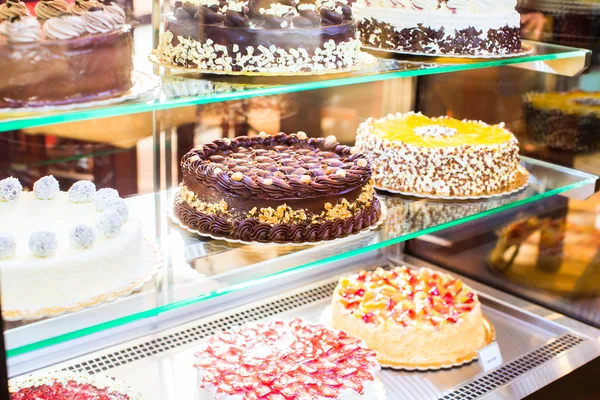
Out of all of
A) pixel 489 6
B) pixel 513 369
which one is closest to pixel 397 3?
pixel 489 6

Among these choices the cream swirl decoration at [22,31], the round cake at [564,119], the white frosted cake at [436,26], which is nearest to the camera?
the cream swirl decoration at [22,31]

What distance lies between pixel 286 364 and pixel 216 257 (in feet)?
1.77

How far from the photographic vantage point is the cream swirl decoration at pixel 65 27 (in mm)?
1581

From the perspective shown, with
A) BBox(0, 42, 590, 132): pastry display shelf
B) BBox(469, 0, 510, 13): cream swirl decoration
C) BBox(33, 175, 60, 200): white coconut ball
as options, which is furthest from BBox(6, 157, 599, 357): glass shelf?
BBox(469, 0, 510, 13): cream swirl decoration

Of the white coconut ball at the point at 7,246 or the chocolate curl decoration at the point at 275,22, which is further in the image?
the chocolate curl decoration at the point at 275,22

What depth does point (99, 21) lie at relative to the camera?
1680 millimetres

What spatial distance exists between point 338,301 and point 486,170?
2.40 feet

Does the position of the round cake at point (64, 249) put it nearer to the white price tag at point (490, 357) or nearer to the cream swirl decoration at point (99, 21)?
the cream swirl decoration at point (99, 21)

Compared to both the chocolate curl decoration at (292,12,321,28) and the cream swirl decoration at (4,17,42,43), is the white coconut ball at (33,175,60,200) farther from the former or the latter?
the chocolate curl decoration at (292,12,321,28)

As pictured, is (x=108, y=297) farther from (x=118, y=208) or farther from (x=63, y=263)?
(x=118, y=208)

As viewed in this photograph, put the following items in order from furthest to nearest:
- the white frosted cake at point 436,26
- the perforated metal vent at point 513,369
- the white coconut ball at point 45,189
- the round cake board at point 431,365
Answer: the round cake board at point 431,365, the perforated metal vent at point 513,369, the white frosted cake at point 436,26, the white coconut ball at point 45,189

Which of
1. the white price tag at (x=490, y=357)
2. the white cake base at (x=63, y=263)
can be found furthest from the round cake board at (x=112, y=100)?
the white price tag at (x=490, y=357)

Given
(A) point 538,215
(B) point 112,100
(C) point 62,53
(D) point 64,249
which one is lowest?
(A) point 538,215

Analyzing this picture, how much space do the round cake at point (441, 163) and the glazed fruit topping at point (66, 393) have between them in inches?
45.2
